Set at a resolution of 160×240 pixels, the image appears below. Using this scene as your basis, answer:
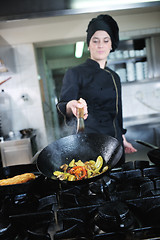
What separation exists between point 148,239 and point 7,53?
125 centimetres

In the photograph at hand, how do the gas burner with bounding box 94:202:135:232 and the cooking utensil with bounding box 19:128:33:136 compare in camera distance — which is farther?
the cooking utensil with bounding box 19:128:33:136

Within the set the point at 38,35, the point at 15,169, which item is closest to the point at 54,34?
the point at 38,35

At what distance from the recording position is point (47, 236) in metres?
0.43

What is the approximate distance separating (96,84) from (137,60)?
97 centimetres

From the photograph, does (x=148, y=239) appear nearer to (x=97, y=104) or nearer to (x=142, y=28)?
(x=97, y=104)

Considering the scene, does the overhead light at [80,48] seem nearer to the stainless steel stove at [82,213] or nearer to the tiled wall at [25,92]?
the tiled wall at [25,92]

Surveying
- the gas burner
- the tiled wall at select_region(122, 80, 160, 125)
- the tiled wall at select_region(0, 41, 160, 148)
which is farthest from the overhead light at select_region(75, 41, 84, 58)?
the gas burner

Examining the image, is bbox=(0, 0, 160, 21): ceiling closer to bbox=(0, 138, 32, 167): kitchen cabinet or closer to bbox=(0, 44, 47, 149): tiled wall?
bbox=(0, 44, 47, 149): tiled wall

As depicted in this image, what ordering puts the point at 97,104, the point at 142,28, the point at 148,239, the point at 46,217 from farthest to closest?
the point at 142,28, the point at 97,104, the point at 46,217, the point at 148,239

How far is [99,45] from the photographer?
1.06 m

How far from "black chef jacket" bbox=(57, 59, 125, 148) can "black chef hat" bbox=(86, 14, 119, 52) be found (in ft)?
0.53

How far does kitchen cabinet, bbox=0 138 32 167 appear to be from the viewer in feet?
3.99

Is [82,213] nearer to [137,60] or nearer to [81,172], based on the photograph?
[81,172]

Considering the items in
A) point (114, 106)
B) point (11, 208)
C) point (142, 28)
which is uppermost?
point (142, 28)
